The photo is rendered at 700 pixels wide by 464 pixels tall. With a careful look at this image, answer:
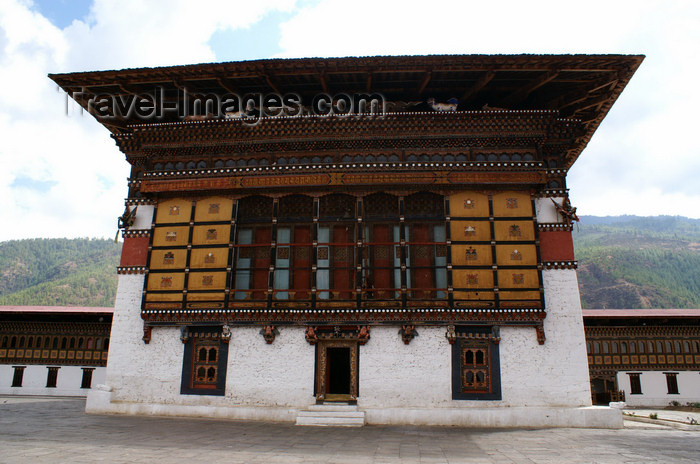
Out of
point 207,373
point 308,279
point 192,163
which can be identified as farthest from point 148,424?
point 192,163

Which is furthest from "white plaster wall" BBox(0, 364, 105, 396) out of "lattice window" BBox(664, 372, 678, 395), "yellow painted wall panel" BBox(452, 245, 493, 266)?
"lattice window" BBox(664, 372, 678, 395)

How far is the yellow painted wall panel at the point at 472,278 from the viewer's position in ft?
45.9

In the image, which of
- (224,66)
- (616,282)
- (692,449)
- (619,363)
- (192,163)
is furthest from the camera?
(616,282)

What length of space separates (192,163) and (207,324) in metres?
5.69

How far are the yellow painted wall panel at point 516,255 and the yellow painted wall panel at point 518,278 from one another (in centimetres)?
22

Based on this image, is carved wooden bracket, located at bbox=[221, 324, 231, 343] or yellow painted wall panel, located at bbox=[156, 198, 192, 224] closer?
carved wooden bracket, located at bbox=[221, 324, 231, 343]

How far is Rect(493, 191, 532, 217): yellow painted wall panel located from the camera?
14508 mm

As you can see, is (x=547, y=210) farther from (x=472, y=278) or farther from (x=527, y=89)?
(x=527, y=89)

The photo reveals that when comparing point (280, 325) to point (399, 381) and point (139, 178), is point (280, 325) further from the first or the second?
point (139, 178)

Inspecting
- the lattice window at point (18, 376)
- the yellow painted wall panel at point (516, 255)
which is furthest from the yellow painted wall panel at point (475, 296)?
the lattice window at point (18, 376)

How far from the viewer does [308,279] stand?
15062 mm

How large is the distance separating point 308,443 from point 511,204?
9.44 meters

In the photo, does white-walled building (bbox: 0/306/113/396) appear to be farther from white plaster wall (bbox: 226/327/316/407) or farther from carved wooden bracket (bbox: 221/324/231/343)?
white plaster wall (bbox: 226/327/316/407)

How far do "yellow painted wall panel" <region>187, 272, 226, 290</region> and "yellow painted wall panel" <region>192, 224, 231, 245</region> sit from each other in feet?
3.46
